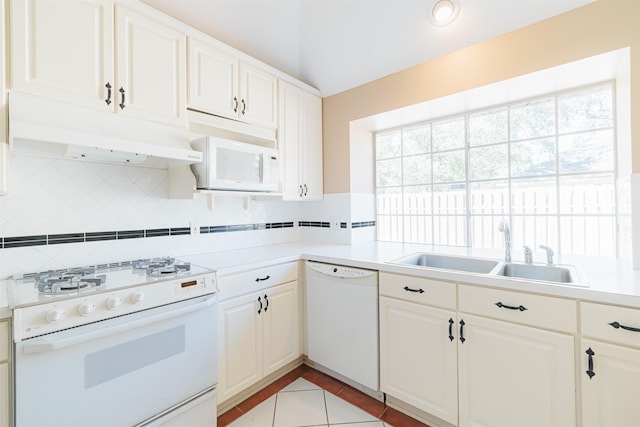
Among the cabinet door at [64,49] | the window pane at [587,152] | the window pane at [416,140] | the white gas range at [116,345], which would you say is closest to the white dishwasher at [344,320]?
the white gas range at [116,345]

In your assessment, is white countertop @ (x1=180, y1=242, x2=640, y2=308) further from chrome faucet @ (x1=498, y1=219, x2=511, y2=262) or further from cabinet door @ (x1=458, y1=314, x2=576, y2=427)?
cabinet door @ (x1=458, y1=314, x2=576, y2=427)

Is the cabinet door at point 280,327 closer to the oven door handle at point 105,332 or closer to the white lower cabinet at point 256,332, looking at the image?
the white lower cabinet at point 256,332

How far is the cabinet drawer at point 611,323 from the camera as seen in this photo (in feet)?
3.53

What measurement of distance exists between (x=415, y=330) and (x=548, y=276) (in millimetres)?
811

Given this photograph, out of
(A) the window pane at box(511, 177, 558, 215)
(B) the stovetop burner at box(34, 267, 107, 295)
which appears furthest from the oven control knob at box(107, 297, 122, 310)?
(A) the window pane at box(511, 177, 558, 215)

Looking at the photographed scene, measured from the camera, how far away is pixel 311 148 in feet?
8.80

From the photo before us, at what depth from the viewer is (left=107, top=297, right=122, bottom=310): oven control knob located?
1.21m

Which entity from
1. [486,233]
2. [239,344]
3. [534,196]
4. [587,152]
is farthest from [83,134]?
[587,152]

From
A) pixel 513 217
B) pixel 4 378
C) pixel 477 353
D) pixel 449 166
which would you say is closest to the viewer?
pixel 4 378

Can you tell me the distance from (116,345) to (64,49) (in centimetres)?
139

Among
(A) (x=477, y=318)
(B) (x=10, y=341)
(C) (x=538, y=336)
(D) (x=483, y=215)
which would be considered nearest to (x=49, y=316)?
(B) (x=10, y=341)

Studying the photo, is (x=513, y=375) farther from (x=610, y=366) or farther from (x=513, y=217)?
(x=513, y=217)

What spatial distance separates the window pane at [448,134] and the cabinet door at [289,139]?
3.94 feet

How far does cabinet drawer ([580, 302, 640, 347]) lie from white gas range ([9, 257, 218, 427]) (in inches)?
67.7
